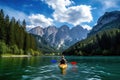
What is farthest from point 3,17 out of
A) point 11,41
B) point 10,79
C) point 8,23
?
point 10,79

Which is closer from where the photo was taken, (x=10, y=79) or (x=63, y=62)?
(x=10, y=79)

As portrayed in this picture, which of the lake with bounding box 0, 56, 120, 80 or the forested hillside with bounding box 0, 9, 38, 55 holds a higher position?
the forested hillside with bounding box 0, 9, 38, 55

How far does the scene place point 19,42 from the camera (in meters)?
169

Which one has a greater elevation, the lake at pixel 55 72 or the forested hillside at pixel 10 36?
the forested hillside at pixel 10 36

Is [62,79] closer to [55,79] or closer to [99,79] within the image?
[55,79]

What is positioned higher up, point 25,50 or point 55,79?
point 25,50

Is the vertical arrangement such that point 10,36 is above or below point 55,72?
above

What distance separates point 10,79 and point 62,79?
8348mm

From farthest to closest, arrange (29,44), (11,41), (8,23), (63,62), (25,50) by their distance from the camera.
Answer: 1. (29,44)
2. (25,50)
3. (8,23)
4. (11,41)
5. (63,62)

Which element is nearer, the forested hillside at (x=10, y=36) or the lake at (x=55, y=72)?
the lake at (x=55, y=72)

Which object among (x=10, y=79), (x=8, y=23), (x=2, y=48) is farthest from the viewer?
(x=8, y=23)

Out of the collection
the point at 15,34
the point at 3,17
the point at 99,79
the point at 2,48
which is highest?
the point at 3,17

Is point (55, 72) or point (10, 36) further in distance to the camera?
point (10, 36)

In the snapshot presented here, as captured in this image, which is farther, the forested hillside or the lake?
the forested hillside
